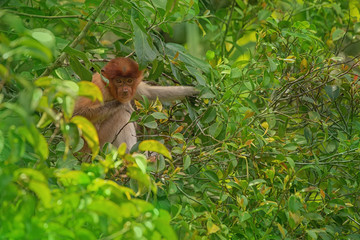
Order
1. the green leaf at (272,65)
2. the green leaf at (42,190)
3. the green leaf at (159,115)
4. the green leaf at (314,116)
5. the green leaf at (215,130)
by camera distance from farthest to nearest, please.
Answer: the green leaf at (314,116) < the green leaf at (215,130) < the green leaf at (272,65) < the green leaf at (159,115) < the green leaf at (42,190)

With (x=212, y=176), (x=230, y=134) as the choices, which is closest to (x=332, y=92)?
(x=230, y=134)

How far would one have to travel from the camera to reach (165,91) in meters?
4.59

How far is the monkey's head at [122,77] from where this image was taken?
14.1 ft

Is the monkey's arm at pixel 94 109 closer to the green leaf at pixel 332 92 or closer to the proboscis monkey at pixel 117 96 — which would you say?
the proboscis monkey at pixel 117 96

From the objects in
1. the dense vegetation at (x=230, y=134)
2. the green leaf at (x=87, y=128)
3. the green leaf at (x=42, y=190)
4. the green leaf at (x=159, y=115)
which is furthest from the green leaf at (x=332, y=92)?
the green leaf at (x=42, y=190)

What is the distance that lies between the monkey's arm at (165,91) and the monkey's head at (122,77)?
20 centimetres

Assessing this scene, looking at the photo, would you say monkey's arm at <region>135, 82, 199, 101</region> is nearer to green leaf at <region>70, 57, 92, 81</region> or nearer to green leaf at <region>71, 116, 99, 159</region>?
green leaf at <region>70, 57, 92, 81</region>

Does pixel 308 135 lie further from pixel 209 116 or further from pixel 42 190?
pixel 42 190

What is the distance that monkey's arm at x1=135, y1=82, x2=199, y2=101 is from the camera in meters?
3.98

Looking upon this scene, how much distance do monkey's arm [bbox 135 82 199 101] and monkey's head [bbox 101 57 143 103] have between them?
204mm

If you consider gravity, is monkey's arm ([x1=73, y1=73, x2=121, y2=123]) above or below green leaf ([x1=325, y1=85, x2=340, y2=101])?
below

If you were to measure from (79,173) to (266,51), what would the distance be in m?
2.27

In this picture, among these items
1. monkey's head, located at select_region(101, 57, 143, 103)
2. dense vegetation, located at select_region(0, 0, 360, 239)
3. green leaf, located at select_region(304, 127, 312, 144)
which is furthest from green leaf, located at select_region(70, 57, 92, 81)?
green leaf, located at select_region(304, 127, 312, 144)

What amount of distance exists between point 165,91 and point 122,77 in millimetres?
387
